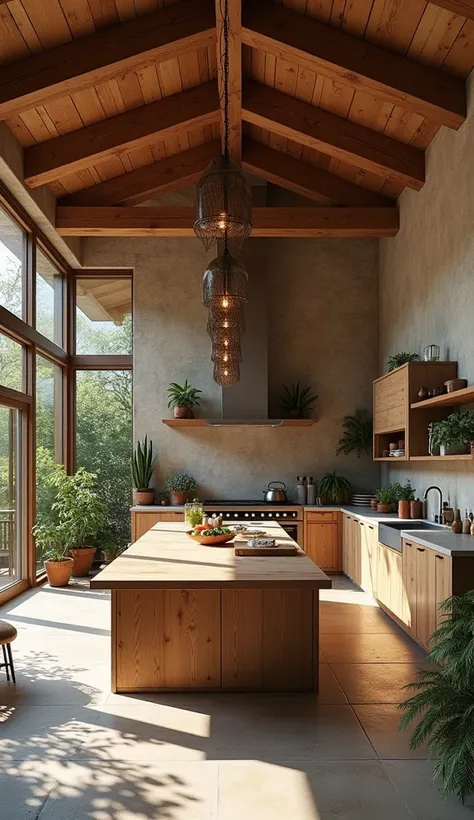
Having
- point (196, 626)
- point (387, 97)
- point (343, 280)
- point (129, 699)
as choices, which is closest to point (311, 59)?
point (387, 97)

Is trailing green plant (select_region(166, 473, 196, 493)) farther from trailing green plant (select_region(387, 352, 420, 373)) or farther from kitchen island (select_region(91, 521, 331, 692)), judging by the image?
kitchen island (select_region(91, 521, 331, 692))

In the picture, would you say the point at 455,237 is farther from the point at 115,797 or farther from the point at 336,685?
the point at 115,797

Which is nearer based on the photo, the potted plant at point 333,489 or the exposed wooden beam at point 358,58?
the exposed wooden beam at point 358,58

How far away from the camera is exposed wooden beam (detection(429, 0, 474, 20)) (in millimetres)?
4648

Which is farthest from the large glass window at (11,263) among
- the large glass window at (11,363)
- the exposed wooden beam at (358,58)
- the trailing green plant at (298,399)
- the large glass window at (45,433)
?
the trailing green plant at (298,399)

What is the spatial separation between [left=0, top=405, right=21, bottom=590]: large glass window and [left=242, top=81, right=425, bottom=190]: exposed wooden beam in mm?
3796

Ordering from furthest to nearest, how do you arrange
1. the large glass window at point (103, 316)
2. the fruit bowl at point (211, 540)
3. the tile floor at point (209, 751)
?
the large glass window at point (103, 316)
the fruit bowl at point (211, 540)
the tile floor at point (209, 751)

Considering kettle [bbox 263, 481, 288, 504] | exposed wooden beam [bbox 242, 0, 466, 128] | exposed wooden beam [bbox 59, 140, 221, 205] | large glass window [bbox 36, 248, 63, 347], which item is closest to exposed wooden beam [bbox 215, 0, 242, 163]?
exposed wooden beam [bbox 242, 0, 466, 128]

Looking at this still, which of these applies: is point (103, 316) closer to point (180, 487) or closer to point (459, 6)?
point (180, 487)

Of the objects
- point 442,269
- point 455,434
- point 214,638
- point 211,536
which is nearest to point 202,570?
point 214,638

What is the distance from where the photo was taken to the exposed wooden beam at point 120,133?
659cm

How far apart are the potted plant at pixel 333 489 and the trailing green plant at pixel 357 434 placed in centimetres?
45

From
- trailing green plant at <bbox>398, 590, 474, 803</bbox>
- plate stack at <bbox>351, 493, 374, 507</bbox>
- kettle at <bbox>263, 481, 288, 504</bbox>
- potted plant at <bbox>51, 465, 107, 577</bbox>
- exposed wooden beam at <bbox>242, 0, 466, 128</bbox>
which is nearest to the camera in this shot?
trailing green plant at <bbox>398, 590, 474, 803</bbox>

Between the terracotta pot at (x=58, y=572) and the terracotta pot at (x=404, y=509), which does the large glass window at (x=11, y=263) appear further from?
the terracotta pot at (x=404, y=509)
